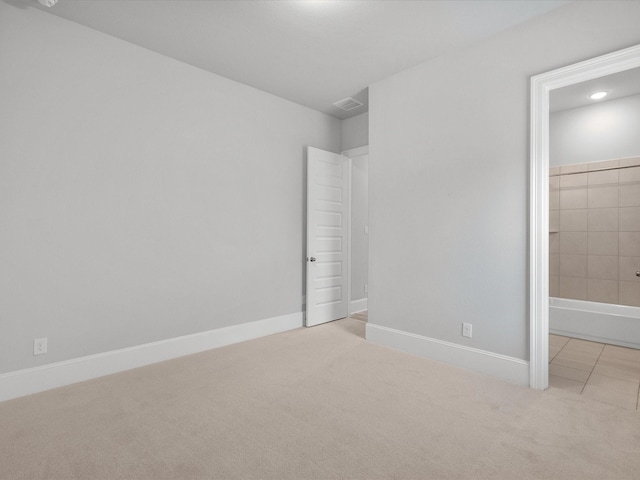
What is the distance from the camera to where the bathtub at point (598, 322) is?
11.9 feet

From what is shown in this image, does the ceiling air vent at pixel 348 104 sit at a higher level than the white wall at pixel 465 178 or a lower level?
higher

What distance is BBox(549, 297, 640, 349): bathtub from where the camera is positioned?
3.62 m

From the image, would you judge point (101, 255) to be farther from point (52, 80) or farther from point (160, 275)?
point (52, 80)

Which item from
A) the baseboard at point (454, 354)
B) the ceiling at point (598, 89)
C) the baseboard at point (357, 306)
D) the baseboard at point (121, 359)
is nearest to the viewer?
the baseboard at point (121, 359)

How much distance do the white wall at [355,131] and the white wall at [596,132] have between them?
250 cm

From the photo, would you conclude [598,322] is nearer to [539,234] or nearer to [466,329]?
[466,329]

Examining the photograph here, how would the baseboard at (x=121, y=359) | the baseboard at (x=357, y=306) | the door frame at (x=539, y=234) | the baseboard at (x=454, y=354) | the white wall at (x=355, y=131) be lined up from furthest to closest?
the baseboard at (x=357, y=306), the white wall at (x=355, y=131), the baseboard at (x=454, y=354), the door frame at (x=539, y=234), the baseboard at (x=121, y=359)

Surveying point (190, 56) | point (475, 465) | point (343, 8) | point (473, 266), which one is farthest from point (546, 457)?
point (190, 56)

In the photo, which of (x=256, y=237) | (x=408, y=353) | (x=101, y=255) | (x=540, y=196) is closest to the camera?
(x=540, y=196)

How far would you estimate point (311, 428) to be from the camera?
2082 millimetres

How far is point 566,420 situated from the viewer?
2178 mm

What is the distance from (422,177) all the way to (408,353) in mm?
1776

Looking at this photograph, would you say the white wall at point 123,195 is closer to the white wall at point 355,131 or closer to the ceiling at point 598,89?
the white wall at point 355,131

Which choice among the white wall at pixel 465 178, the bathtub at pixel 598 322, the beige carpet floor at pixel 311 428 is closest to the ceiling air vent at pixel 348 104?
the white wall at pixel 465 178
